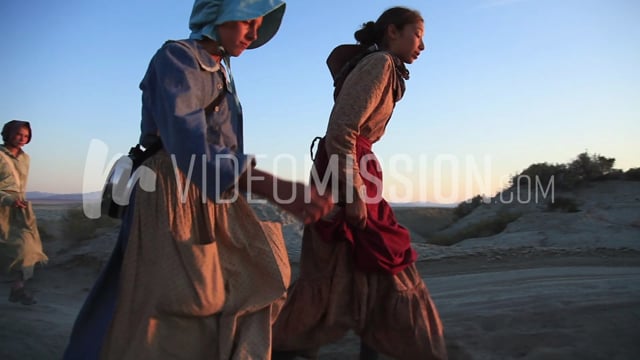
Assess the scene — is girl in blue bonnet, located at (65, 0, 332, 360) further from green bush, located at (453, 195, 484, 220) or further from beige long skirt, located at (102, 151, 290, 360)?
green bush, located at (453, 195, 484, 220)

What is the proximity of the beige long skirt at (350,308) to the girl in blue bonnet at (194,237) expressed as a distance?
671mm

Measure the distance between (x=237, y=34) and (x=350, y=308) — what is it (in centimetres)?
138

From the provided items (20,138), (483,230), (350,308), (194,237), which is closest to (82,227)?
(20,138)

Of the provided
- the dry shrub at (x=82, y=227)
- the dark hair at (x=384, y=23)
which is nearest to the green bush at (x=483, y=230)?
the dry shrub at (x=82, y=227)

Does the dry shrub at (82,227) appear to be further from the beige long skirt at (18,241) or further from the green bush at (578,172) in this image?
the green bush at (578,172)

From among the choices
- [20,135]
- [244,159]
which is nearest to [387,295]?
[244,159]

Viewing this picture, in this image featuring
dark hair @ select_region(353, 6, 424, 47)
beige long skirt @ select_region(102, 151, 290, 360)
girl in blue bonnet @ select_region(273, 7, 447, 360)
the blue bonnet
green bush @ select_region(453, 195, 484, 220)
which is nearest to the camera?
beige long skirt @ select_region(102, 151, 290, 360)

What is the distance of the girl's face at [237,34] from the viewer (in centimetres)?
216

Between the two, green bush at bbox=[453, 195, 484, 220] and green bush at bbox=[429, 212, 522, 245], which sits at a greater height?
green bush at bbox=[453, 195, 484, 220]

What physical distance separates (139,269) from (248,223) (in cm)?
41

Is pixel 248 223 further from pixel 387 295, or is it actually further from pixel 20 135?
pixel 20 135

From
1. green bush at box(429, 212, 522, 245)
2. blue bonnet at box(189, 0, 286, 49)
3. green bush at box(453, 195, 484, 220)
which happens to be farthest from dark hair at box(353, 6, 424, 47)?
green bush at box(453, 195, 484, 220)

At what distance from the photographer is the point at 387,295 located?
9.27 feet

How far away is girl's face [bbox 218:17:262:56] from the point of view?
2.16m
